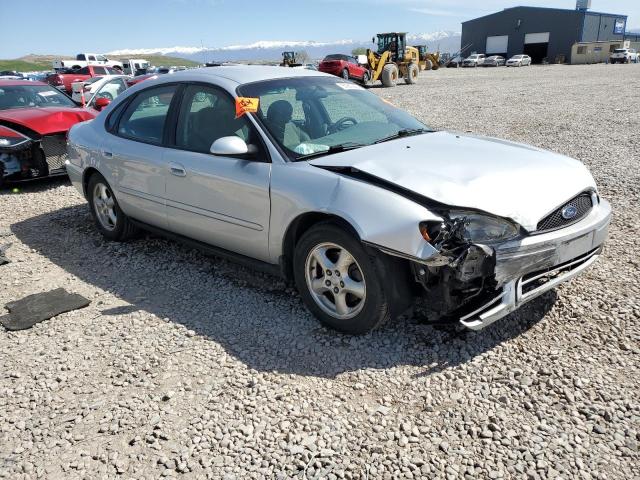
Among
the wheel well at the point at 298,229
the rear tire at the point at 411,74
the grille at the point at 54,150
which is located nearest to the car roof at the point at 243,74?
the wheel well at the point at 298,229

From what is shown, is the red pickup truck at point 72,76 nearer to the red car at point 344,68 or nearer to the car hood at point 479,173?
the red car at point 344,68

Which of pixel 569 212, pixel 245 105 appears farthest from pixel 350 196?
pixel 569 212

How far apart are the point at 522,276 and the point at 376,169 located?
3.50 ft

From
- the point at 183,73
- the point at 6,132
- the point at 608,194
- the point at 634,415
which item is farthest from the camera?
the point at 6,132

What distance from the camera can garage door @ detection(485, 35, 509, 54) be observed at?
7156 cm

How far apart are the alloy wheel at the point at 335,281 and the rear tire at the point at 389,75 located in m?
25.2

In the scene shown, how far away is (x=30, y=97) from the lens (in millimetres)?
8773

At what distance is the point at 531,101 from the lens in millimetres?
16781

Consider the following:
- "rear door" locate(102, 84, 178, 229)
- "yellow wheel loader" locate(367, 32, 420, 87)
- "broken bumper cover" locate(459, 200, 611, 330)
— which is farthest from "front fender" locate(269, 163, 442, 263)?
"yellow wheel loader" locate(367, 32, 420, 87)

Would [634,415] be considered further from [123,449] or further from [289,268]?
[123,449]

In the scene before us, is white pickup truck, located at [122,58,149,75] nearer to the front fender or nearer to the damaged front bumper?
the damaged front bumper

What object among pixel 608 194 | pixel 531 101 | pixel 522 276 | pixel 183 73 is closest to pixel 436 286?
pixel 522 276

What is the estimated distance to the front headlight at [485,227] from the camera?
2949 millimetres

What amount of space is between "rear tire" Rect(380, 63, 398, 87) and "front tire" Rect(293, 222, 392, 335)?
25.1 m
